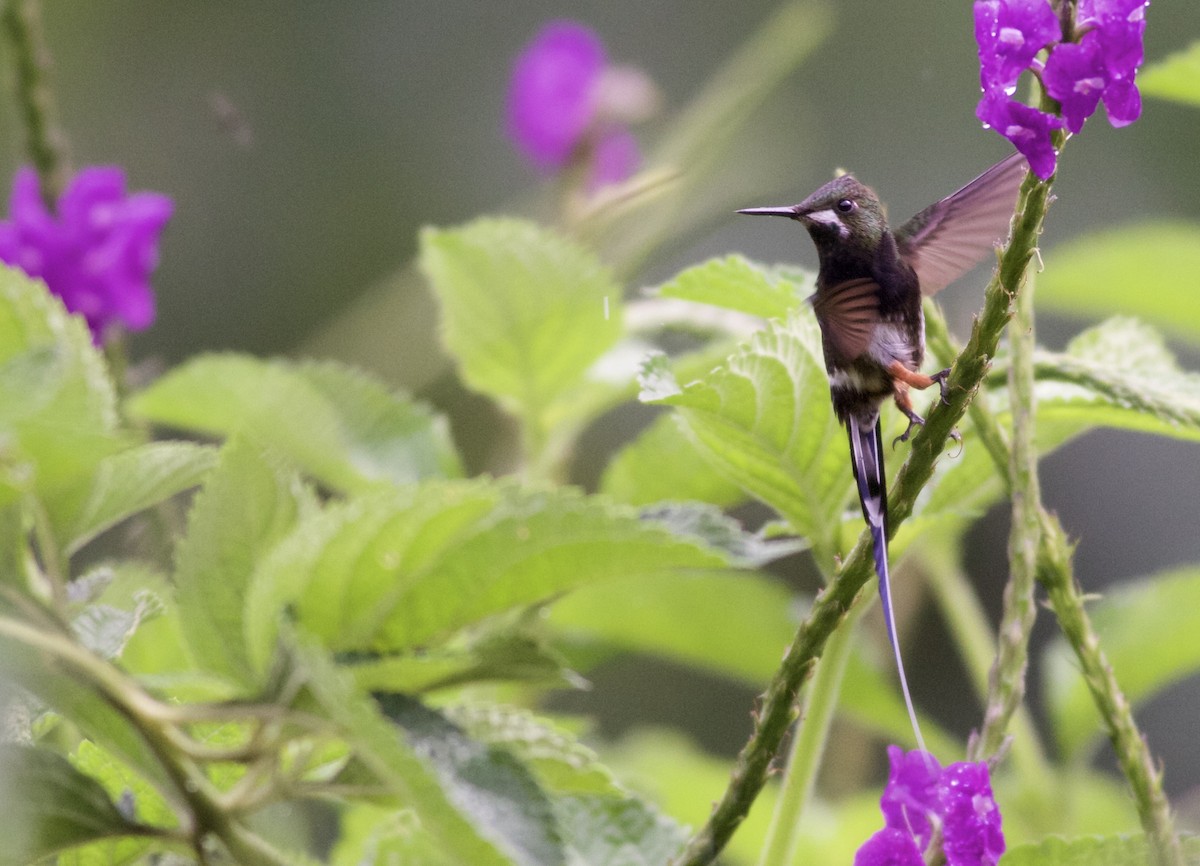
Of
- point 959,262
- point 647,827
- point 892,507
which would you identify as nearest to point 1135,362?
point 959,262

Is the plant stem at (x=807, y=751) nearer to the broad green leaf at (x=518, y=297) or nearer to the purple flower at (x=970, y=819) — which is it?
the purple flower at (x=970, y=819)

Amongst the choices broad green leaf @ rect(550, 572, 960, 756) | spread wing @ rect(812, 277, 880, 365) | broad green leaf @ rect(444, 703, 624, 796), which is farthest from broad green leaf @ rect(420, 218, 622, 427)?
broad green leaf @ rect(444, 703, 624, 796)

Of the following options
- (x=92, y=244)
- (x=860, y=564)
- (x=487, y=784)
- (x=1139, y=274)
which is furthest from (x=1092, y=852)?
(x=1139, y=274)

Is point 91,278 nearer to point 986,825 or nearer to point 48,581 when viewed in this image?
point 48,581

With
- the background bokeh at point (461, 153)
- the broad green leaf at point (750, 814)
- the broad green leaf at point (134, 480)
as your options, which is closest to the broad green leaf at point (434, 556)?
the broad green leaf at point (134, 480)

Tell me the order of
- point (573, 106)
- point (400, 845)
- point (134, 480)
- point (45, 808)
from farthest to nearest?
1. point (573, 106)
2. point (400, 845)
3. point (134, 480)
4. point (45, 808)

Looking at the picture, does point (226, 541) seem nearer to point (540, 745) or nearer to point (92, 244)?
point (540, 745)

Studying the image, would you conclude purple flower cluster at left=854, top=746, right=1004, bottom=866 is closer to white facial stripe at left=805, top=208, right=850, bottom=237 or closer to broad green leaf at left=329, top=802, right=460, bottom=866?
broad green leaf at left=329, top=802, right=460, bottom=866
